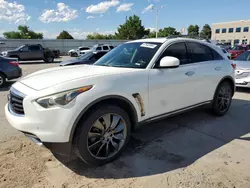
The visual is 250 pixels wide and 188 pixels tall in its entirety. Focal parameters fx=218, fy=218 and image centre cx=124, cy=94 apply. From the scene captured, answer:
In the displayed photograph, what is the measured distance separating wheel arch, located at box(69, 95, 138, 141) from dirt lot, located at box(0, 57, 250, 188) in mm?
558

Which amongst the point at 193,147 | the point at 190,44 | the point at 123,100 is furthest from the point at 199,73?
the point at 123,100

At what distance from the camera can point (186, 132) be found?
13.5 ft

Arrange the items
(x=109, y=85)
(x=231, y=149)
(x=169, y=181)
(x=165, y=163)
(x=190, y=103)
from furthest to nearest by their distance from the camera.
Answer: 1. (x=190, y=103)
2. (x=231, y=149)
3. (x=165, y=163)
4. (x=109, y=85)
5. (x=169, y=181)

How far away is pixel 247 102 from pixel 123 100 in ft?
16.0

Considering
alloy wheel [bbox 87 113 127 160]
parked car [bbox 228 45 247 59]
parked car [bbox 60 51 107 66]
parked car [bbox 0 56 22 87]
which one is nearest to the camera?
alloy wheel [bbox 87 113 127 160]

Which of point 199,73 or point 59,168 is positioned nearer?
point 59,168

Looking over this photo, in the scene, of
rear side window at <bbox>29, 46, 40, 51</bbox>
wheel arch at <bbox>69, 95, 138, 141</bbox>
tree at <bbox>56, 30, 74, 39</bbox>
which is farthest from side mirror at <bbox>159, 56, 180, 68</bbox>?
tree at <bbox>56, 30, 74, 39</bbox>

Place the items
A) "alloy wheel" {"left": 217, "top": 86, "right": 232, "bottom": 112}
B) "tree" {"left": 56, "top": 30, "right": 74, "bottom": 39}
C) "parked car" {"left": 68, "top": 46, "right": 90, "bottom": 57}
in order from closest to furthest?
"alloy wheel" {"left": 217, "top": 86, "right": 232, "bottom": 112}, "parked car" {"left": 68, "top": 46, "right": 90, "bottom": 57}, "tree" {"left": 56, "top": 30, "right": 74, "bottom": 39}

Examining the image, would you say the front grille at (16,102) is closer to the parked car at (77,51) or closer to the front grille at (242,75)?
the front grille at (242,75)

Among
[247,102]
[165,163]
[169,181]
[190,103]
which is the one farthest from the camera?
[247,102]

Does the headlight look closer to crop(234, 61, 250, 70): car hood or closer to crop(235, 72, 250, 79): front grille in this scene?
crop(235, 72, 250, 79): front grille

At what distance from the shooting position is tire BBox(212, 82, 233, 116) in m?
4.72

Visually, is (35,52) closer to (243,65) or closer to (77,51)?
(77,51)

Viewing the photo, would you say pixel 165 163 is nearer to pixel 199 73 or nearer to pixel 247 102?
pixel 199 73
